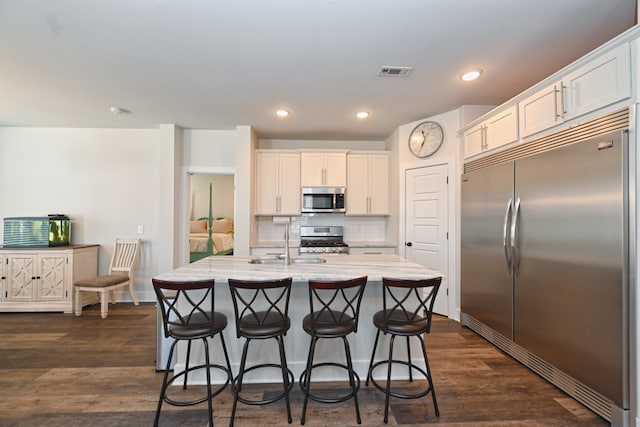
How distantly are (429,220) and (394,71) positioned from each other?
6.56 ft

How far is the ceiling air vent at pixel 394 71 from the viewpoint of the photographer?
261 cm

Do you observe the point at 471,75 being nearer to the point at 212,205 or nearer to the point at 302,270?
the point at 302,270

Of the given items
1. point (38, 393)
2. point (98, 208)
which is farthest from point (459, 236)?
point (98, 208)

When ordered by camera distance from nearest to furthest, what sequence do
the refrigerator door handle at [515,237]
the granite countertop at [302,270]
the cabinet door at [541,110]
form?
the granite countertop at [302,270] → the cabinet door at [541,110] → the refrigerator door handle at [515,237]

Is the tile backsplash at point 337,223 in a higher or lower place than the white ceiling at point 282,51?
lower

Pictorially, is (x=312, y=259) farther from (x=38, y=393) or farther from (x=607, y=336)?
(x=38, y=393)

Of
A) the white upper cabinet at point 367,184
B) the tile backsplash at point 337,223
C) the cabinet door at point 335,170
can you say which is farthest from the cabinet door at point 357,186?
the tile backsplash at point 337,223

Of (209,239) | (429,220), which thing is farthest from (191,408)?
(209,239)

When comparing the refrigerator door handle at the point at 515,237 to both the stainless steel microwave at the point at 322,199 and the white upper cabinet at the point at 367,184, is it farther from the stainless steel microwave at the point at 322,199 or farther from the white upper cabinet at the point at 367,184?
the stainless steel microwave at the point at 322,199

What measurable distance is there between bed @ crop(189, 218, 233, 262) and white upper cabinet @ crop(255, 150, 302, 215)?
204 cm

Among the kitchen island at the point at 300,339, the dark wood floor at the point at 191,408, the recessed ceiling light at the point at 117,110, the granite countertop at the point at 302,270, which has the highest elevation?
the recessed ceiling light at the point at 117,110

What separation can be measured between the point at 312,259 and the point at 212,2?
6.69ft

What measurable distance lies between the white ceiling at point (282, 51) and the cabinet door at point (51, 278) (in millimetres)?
1925

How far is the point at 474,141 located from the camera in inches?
127
